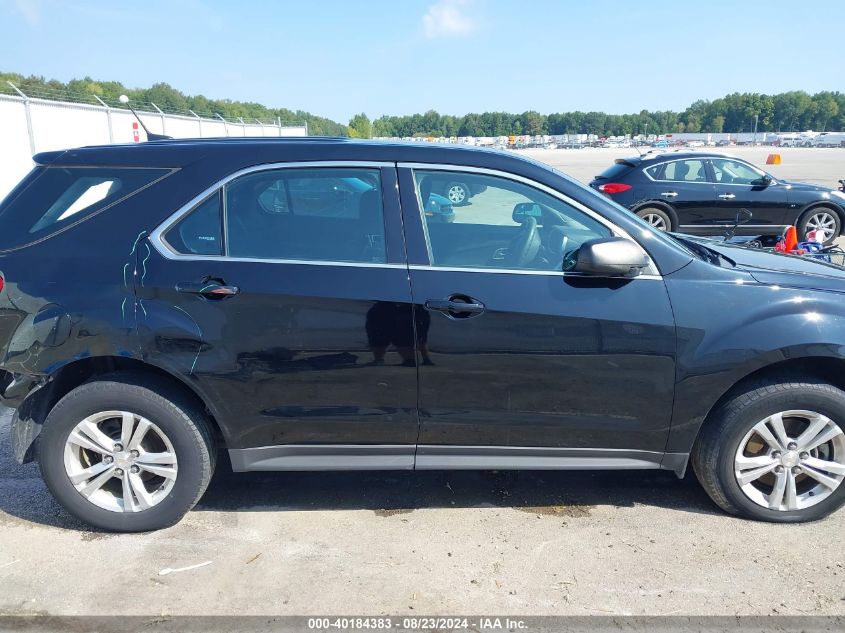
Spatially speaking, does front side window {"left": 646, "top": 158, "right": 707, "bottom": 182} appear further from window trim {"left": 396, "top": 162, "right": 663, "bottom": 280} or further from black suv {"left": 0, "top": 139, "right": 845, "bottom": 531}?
window trim {"left": 396, "top": 162, "right": 663, "bottom": 280}

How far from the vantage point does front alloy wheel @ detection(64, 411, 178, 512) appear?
3.16m

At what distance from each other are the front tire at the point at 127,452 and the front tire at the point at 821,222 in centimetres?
1085

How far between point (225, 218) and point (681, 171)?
387 inches

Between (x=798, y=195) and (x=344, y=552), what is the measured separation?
10.7m

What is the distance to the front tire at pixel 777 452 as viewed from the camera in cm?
316

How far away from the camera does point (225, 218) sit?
10.3ft

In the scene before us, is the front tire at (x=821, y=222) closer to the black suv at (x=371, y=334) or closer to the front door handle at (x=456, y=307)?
the black suv at (x=371, y=334)

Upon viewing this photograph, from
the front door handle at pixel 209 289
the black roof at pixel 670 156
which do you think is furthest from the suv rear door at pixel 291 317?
Answer: the black roof at pixel 670 156

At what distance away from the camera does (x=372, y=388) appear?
3096mm

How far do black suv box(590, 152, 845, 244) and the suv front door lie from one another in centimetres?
847

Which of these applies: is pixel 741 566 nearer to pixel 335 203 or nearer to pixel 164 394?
pixel 335 203

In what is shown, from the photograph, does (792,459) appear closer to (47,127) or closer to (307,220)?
(307,220)

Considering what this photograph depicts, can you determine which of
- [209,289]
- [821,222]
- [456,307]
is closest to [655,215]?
[821,222]

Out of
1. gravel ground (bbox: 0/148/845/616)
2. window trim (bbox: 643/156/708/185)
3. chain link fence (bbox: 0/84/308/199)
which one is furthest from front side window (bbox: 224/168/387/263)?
window trim (bbox: 643/156/708/185)
